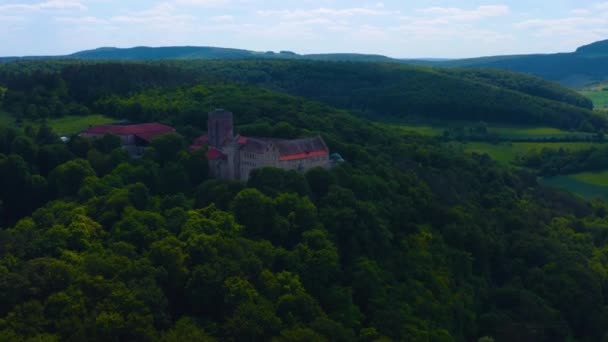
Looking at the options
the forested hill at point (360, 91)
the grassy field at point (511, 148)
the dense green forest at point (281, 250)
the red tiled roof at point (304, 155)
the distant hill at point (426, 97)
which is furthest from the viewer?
the distant hill at point (426, 97)

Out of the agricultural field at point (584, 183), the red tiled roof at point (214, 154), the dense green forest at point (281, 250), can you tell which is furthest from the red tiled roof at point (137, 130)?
the agricultural field at point (584, 183)

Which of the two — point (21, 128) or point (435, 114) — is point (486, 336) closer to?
point (21, 128)

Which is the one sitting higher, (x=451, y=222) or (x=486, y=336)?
(x=451, y=222)

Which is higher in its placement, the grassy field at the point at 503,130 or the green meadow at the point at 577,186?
the grassy field at the point at 503,130

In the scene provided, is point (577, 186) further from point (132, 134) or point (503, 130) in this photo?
point (132, 134)

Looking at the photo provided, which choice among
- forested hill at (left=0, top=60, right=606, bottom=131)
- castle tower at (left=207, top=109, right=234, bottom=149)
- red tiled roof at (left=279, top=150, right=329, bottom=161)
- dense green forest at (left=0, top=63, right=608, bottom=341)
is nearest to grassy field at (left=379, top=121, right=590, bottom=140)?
forested hill at (left=0, top=60, right=606, bottom=131)

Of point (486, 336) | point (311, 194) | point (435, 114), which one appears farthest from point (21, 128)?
point (435, 114)

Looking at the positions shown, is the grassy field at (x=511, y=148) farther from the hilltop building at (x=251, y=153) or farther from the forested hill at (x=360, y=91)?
the hilltop building at (x=251, y=153)
